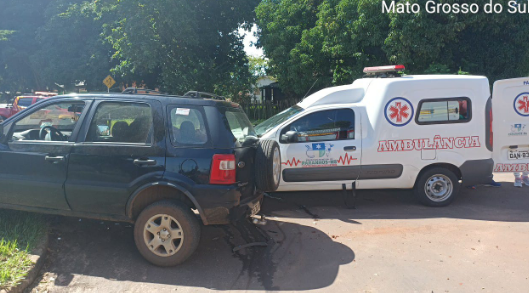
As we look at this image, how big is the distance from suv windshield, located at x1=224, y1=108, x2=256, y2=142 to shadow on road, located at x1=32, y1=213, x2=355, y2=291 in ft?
4.57

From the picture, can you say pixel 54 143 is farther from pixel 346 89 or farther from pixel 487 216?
pixel 487 216

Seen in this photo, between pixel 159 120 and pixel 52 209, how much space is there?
1.68 metres

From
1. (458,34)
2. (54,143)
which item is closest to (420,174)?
(54,143)

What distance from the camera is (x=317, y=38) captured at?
1587 cm

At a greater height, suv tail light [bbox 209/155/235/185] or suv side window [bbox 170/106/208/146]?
suv side window [bbox 170/106/208/146]

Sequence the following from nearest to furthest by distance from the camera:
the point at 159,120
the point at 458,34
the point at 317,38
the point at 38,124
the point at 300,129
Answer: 1. the point at 159,120
2. the point at 38,124
3. the point at 300,129
4. the point at 458,34
5. the point at 317,38

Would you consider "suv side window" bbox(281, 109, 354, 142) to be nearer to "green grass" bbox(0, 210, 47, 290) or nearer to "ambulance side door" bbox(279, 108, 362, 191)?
"ambulance side door" bbox(279, 108, 362, 191)

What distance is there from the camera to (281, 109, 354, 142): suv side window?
20.5 feet

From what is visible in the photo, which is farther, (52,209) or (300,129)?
(300,129)

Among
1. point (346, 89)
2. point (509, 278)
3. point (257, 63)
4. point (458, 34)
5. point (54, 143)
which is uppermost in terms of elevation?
point (257, 63)

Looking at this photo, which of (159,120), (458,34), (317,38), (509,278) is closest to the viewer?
(509,278)

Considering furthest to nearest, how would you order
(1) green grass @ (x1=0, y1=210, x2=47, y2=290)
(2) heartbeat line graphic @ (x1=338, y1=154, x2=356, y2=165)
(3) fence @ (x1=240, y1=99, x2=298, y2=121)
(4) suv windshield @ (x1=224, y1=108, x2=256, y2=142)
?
(3) fence @ (x1=240, y1=99, x2=298, y2=121)
(2) heartbeat line graphic @ (x1=338, y1=154, x2=356, y2=165)
(4) suv windshield @ (x1=224, y1=108, x2=256, y2=142)
(1) green grass @ (x1=0, y1=210, x2=47, y2=290)

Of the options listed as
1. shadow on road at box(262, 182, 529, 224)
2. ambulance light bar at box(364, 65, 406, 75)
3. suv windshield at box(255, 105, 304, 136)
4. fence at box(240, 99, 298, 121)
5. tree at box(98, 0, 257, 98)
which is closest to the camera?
shadow on road at box(262, 182, 529, 224)

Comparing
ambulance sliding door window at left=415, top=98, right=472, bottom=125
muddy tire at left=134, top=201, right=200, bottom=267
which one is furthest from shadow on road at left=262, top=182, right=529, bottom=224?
muddy tire at left=134, top=201, right=200, bottom=267
